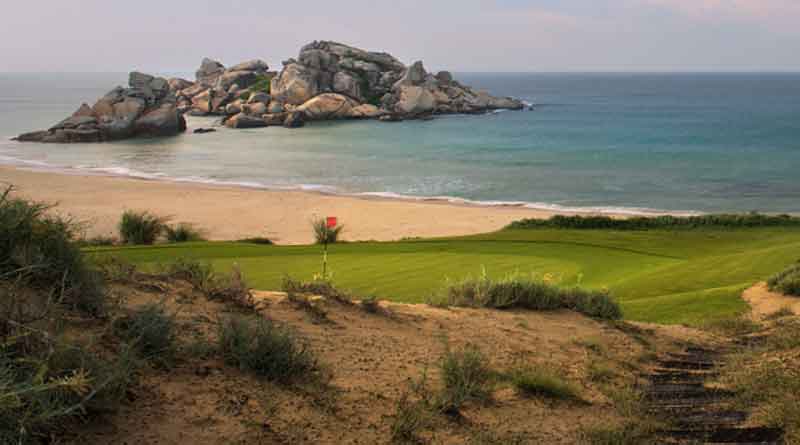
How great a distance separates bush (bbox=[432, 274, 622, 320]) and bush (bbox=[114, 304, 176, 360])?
4.32m

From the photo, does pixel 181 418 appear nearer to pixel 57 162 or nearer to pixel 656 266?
pixel 656 266

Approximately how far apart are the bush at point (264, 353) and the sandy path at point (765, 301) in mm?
7445

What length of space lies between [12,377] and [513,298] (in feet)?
21.2

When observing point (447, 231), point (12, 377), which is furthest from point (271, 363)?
point (447, 231)

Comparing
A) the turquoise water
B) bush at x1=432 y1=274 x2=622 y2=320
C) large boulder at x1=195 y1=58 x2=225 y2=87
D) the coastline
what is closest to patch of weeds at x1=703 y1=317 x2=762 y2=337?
bush at x1=432 y1=274 x2=622 y2=320

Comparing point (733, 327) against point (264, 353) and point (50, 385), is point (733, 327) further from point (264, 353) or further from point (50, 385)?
point (50, 385)

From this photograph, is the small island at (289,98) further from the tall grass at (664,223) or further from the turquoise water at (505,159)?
the tall grass at (664,223)

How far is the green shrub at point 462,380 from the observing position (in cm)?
489

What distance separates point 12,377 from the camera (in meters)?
3.40

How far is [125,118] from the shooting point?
72.8 meters

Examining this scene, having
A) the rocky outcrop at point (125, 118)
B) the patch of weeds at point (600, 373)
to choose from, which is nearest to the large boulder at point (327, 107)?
the rocky outcrop at point (125, 118)

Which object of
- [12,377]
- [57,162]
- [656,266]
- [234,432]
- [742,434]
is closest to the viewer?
[12,377]

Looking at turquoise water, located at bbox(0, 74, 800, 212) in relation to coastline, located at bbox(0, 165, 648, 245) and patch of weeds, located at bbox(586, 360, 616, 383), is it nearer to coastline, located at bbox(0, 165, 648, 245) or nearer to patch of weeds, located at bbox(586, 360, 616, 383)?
coastline, located at bbox(0, 165, 648, 245)

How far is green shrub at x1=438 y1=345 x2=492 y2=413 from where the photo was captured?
4895mm
